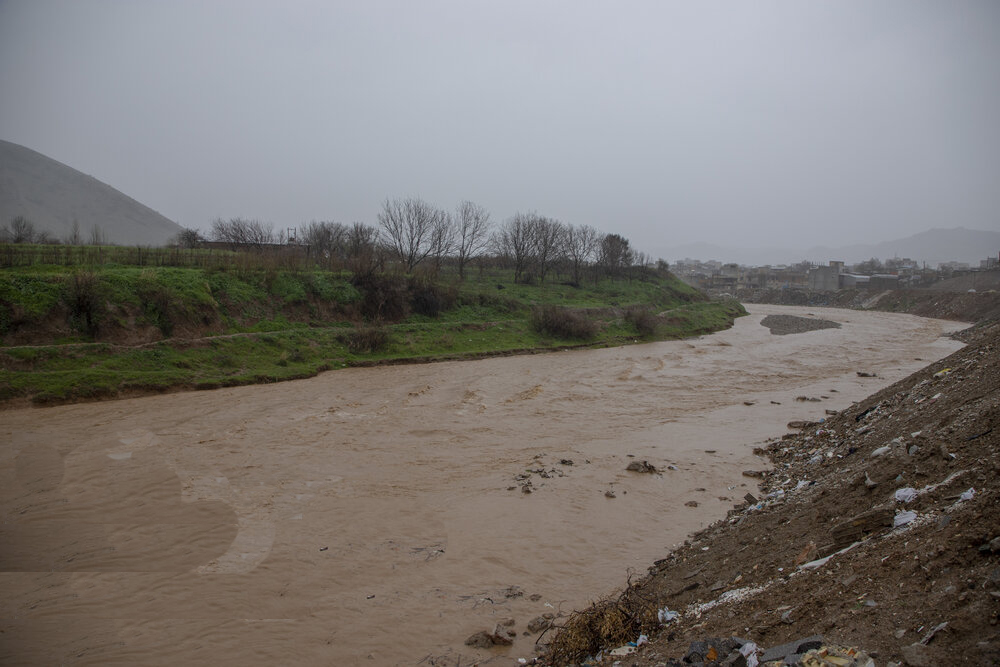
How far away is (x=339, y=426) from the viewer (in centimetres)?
1739

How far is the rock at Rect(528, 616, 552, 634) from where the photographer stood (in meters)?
7.01

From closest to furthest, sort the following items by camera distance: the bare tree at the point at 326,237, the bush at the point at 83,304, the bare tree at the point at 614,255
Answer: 1. the bush at the point at 83,304
2. the bare tree at the point at 326,237
3. the bare tree at the point at 614,255

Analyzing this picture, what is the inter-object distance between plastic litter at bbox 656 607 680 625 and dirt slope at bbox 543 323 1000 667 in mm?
100

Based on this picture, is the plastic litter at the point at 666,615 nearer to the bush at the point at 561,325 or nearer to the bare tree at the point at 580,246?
the bush at the point at 561,325

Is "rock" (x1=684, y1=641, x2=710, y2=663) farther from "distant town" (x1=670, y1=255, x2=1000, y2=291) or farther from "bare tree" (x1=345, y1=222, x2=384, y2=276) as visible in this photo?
"distant town" (x1=670, y1=255, x2=1000, y2=291)

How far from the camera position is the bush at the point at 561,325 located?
126ft

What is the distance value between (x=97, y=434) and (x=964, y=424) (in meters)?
21.1

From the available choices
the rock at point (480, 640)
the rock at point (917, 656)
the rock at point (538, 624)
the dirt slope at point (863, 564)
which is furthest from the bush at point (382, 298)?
the rock at point (917, 656)

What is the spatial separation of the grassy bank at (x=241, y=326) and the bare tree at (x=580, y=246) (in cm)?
2330

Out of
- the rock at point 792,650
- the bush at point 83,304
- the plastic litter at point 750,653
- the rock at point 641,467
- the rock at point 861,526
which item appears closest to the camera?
the rock at point 792,650

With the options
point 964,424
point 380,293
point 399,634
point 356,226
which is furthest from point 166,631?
point 356,226

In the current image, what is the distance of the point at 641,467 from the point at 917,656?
982 centimetres

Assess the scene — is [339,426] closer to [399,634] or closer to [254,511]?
[254,511]

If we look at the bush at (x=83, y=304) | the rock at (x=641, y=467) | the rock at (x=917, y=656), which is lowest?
the rock at (x=641, y=467)
